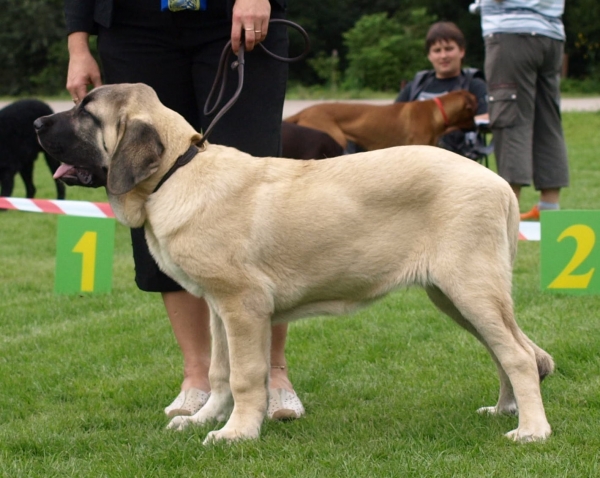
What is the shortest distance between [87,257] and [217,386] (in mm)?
2654

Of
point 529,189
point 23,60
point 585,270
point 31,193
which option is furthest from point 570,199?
point 23,60

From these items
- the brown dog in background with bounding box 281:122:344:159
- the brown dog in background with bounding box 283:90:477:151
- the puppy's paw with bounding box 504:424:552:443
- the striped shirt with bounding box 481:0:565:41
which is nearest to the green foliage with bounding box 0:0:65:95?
the brown dog in background with bounding box 283:90:477:151

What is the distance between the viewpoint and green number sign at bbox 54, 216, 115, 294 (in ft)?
19.9

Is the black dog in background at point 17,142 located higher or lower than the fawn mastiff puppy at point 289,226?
lower

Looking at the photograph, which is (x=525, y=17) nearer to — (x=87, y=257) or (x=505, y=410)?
(x=87, y=257)

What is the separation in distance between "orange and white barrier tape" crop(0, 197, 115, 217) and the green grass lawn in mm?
673

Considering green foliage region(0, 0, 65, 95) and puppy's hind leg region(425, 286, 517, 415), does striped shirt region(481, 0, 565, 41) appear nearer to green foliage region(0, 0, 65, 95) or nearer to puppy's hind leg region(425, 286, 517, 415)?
puppy's hind leg region(425, 286, 517, 415)

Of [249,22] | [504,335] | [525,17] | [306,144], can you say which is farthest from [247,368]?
[306,144]

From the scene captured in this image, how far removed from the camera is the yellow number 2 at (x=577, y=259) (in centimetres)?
556

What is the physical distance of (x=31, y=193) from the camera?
428 inches

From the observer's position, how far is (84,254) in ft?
20.3

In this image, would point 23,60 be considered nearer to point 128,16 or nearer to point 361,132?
point 361,132

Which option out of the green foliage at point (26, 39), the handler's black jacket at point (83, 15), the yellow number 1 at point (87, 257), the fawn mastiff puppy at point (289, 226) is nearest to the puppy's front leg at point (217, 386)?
the fawn mastiff puppy at point (289, 226)

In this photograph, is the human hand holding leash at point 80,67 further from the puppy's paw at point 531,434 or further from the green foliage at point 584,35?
the green foliage at point 584,35
